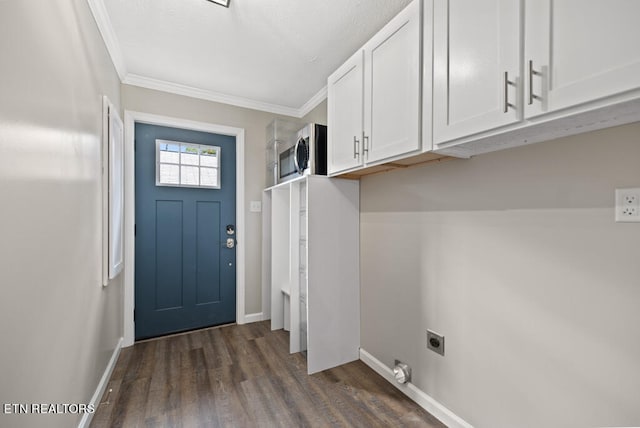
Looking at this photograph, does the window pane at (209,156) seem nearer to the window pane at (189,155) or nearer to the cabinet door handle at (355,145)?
the window pane at (189,155)

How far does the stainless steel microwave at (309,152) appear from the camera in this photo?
7.20ft

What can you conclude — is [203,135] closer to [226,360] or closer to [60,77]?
[60,77]

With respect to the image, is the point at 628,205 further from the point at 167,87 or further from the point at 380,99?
the point at 167,87

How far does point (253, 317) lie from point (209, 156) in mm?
1820

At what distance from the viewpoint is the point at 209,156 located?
9.64 ft

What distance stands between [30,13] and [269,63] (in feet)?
5.00

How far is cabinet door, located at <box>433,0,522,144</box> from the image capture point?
38.5 inches

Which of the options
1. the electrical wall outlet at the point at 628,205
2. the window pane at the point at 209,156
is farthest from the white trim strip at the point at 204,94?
the electrical wall outlet at the point at 628,205

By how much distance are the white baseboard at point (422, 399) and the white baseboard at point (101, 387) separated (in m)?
1.80

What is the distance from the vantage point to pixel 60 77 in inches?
48.7

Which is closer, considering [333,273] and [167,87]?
[333,273]

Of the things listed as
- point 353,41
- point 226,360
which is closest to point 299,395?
point 226,360

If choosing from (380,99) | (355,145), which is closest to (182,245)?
(355,145)

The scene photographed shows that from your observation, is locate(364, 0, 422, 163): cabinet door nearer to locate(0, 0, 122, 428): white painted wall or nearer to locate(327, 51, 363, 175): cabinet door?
locate(327, 51, 363, 175): cabinet door
